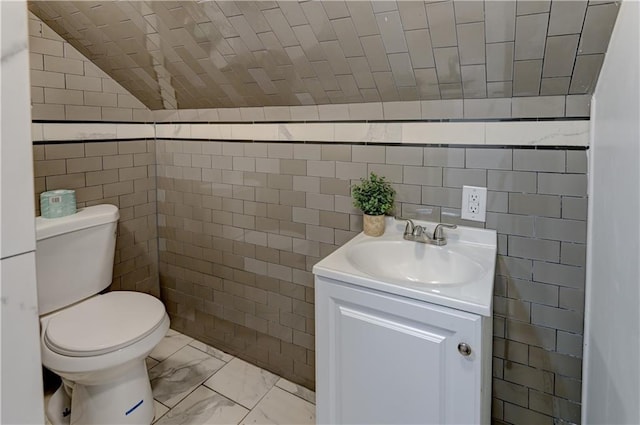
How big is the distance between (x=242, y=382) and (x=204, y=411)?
26 cm

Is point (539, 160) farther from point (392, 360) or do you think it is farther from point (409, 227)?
point (392, 360)

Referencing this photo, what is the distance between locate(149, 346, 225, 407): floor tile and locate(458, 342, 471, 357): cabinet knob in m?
1.49

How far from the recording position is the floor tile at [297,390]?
6.63ft

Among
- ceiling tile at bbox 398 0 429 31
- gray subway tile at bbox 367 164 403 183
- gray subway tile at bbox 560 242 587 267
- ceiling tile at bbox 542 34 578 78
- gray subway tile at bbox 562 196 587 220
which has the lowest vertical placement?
gray subway tile at bbox 560 242 587 267

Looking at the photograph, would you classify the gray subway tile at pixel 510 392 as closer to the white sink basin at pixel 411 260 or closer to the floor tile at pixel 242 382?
the white sink basin at pixel 411 260

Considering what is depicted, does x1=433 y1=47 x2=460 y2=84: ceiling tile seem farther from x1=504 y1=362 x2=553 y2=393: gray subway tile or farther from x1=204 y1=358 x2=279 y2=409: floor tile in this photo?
x1=204 y1=358 x2=279 y2=409: floor tile

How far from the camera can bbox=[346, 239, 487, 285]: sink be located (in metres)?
1.49

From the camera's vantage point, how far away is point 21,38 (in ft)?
1.44

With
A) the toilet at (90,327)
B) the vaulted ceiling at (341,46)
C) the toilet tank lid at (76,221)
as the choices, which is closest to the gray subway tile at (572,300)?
the vaulted ceiling at (341,46)

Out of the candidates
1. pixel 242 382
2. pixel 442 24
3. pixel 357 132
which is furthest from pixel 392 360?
pixel 242 382

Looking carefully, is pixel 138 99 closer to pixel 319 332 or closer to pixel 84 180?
pixel 84 180

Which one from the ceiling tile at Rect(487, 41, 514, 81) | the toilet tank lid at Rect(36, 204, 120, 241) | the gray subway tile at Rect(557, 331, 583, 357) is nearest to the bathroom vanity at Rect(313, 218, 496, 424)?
the gray subway tile at Rect(557, 331, 583, 357)

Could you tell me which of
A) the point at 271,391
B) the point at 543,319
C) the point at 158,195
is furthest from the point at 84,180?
the point at 543,319

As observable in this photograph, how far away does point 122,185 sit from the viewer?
2326mm
